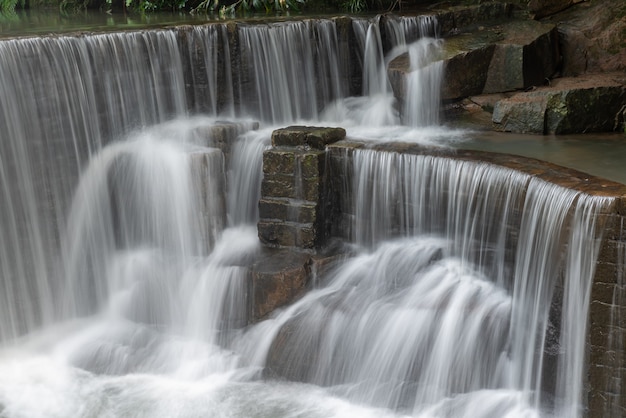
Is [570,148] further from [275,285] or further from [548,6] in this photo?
[548,6]

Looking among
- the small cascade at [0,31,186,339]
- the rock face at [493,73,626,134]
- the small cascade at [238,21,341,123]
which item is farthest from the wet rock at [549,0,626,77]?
the small cascade at [0,31,186,339]

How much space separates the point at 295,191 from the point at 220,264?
1.13 meters

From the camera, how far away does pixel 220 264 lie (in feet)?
27.1

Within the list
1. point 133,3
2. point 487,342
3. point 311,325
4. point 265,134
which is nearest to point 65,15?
point 133,3

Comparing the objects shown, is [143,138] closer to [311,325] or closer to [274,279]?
[274,279]

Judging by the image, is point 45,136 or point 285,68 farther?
point 285,68

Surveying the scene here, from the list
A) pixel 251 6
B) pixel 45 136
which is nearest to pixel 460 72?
pixel 45 136

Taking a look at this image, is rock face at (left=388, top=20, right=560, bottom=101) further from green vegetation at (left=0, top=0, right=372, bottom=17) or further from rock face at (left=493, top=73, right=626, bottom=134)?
green vegetation at (left=0, top=0, right=372, bottom=17)

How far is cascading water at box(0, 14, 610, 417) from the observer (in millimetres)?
6586

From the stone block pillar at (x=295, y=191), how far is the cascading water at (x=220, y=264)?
37 centimetres

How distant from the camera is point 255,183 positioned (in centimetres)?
870

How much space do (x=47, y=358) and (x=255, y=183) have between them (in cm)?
286

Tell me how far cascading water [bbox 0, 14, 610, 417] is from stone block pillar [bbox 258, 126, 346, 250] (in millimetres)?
369

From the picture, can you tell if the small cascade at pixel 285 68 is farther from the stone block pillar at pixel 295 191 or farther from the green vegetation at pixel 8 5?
the green vegetation at pixel 8 5
